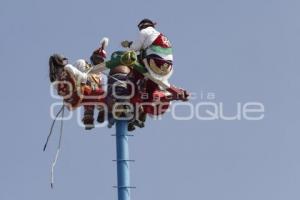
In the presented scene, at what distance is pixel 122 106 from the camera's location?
10547 millimetres

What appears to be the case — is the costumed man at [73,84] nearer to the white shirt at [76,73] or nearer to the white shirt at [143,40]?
the white shirt at [76,73]

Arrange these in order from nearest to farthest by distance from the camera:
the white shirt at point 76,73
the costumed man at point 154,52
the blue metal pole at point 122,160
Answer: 1. the blue metal pole at point 122,160
2. the white shirt at point 76,73
3. the costumed man at point 154,52

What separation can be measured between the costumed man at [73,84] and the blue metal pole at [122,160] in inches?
14.9

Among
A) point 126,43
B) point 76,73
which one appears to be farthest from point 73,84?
point 126,43

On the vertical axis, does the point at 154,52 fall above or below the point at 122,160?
above

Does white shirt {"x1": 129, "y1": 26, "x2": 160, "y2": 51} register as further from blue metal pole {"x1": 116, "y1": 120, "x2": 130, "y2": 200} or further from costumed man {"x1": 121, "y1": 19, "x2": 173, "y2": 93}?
blue metal pole {"x1": 116, "y1": 120, "x2": 130, "y2": 200}

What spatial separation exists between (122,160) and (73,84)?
1.30m

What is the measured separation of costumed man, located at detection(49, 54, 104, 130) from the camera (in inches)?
411

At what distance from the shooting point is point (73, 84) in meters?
10.4

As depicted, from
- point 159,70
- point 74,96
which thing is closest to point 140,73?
point 159,70

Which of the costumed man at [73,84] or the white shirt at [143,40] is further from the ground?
the white shirt at [143,40]

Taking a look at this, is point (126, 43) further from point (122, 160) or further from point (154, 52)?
point (122, 160)

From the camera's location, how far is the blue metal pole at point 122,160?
10125 mm

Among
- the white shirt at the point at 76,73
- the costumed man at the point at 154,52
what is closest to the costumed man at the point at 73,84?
the white shirt at the point at 76,73
